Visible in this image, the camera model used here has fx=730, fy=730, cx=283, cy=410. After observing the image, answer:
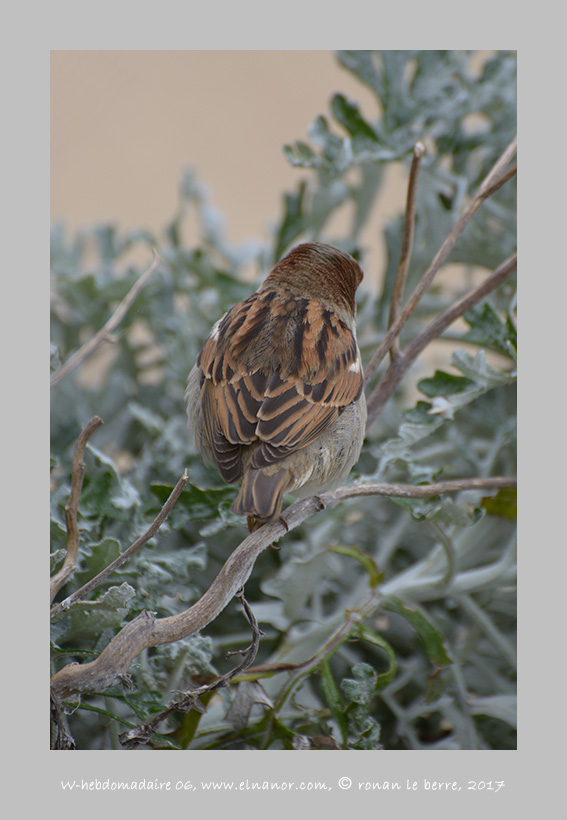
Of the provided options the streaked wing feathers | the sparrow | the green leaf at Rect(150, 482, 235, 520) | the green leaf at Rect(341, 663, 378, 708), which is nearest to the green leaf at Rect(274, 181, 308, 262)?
the sparrow

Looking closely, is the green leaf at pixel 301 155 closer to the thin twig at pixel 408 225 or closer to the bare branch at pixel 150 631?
the thin twig at pixel 408 225

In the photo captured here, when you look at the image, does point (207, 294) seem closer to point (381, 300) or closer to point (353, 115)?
point (381, 300)

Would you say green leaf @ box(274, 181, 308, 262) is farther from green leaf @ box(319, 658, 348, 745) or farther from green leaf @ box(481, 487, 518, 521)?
green leaf @ box(319, 658, 348, 745)

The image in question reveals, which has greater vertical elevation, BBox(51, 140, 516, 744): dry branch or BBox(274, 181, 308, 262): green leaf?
BBox(274, 181, 308, 262): green leaf

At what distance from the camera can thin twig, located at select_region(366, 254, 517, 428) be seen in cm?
134

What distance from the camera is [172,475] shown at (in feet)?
5.49

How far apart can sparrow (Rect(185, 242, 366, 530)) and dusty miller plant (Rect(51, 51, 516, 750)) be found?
0.22 ft

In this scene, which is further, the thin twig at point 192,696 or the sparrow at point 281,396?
the sparrow at point 281,396

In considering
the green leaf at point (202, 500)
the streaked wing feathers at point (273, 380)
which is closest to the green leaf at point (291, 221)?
the streaked wing feathers at point (273, 380)

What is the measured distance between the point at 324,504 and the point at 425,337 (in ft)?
1.20

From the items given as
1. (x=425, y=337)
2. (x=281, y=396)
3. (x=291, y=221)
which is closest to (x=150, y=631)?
(x=281, y=396)

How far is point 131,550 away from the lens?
974 mm

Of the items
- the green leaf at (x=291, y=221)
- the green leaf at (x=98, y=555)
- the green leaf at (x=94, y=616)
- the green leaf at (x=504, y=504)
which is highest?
the green leaf at (x=291, y=221)

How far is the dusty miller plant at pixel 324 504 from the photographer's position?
1.19 m
